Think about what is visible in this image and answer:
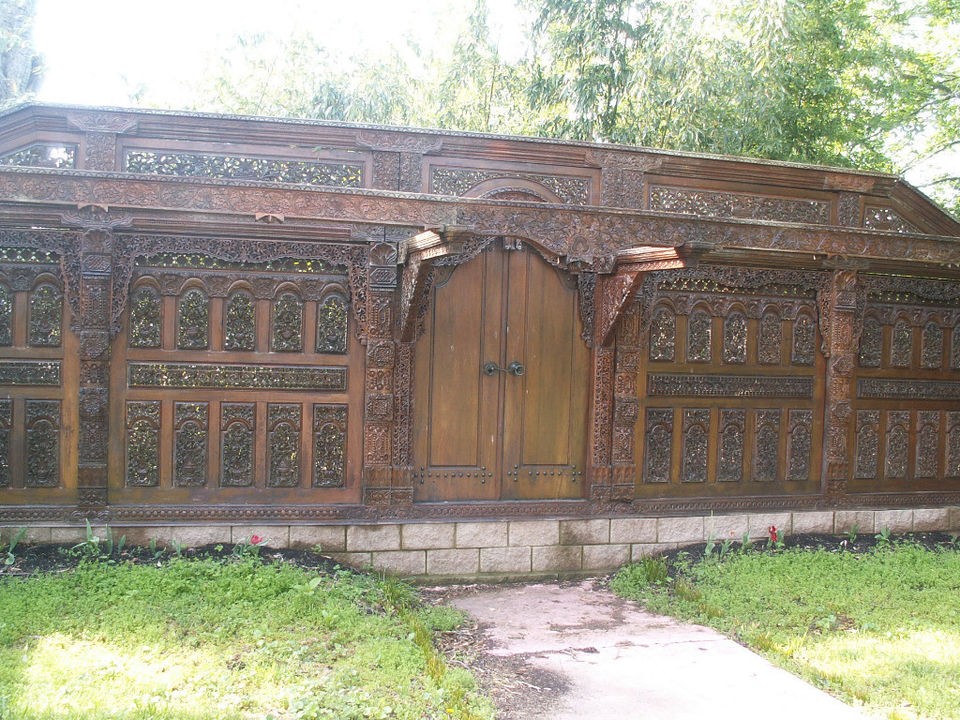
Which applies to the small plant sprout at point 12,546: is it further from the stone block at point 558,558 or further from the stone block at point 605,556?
the stone block at point 605,556

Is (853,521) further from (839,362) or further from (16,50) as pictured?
(16,50)

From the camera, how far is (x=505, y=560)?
658 cm

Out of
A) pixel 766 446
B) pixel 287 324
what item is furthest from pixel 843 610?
pixel 287 324

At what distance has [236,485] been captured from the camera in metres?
6.16

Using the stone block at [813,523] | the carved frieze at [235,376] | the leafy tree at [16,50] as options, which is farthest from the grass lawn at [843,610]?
the leafy tree at [16,50]

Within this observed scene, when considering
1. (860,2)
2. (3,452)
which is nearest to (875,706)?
(3,452)

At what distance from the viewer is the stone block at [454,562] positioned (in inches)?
252

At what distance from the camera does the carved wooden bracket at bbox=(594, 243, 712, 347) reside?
5.58 meters

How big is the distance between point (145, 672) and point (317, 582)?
1.44m

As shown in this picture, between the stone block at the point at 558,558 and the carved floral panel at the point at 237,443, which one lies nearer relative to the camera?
the carved floral panel at the point at 237,443

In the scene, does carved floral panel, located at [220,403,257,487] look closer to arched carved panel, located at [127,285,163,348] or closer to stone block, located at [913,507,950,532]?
arched carved panel, located at [127,285,163,348]

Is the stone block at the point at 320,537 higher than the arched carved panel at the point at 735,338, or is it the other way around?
the arched carved panel at the point at 735,338

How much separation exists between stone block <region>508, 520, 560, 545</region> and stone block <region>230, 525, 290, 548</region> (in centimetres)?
186

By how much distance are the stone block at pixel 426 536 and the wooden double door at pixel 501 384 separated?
0.24m
